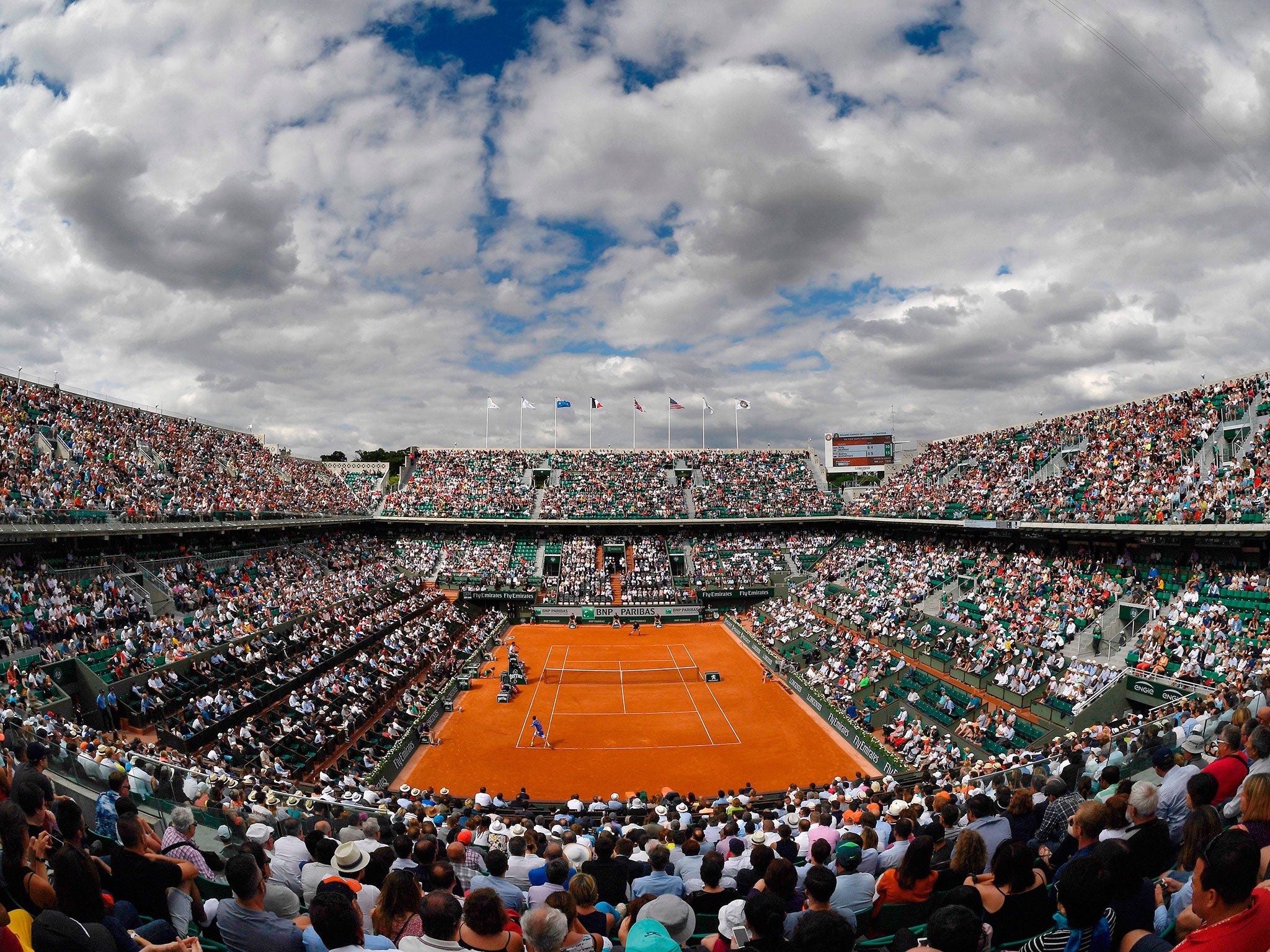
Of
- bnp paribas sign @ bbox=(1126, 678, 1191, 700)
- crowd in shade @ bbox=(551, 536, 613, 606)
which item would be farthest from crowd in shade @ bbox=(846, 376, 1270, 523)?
crowd in shade @ bbox=(551, 536, 613, 606)

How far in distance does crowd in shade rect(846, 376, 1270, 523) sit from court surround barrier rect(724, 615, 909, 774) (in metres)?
16.1

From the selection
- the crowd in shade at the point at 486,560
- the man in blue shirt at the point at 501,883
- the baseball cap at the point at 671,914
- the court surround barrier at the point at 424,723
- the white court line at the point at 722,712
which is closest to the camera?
the baseball cap at the point at 671,914

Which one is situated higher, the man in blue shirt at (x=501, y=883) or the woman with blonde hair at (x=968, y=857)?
the woman with blonde hair at (x=968, y=857)

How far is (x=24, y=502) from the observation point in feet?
83.6

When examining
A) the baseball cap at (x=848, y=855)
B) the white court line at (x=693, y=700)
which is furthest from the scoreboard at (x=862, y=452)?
the baseball cap at (x=848, y=855)

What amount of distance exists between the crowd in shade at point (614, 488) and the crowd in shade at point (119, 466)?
22116mm

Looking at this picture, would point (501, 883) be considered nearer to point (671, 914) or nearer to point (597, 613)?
point (671, 914)

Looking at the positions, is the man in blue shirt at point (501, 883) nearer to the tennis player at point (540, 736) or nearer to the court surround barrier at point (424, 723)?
the court surround barrier at point (424, 723)

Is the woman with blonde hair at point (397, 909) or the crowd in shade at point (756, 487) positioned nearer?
the woman with blonde hair at point (397, 909)

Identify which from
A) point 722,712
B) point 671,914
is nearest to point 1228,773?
point 671,914

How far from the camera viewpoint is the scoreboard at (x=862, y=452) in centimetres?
10106

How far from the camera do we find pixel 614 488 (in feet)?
216

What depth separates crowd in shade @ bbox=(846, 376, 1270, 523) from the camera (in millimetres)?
28000

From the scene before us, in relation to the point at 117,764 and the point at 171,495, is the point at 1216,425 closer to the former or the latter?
the point at 117,764
